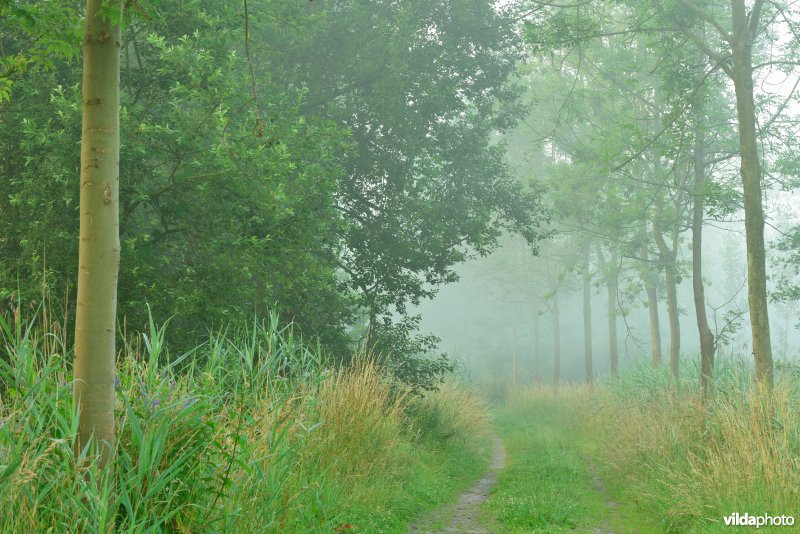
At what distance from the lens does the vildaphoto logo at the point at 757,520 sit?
6430 mm

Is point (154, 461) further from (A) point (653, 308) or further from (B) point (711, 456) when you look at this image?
(A) point (653, 308)

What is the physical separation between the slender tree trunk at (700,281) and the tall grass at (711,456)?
0.40m

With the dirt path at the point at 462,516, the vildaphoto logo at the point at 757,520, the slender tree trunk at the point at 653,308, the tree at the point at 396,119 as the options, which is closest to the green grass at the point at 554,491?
the dirt path at the point at 462,516

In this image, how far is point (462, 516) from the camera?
30.3ft

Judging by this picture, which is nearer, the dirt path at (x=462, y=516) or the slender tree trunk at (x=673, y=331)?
the dirt path at (x=462, y=516)

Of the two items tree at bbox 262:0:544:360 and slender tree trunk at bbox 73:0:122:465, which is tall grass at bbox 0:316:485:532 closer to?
slender tree trunk at bbox 73:0:122:465

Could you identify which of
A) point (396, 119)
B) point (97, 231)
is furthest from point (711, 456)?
point (396, 119)

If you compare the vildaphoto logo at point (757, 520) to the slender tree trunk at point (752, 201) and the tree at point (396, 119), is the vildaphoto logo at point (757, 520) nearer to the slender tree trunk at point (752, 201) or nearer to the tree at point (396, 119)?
the slender tree trunk at point (752, 201)

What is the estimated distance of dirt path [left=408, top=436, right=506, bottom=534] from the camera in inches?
327

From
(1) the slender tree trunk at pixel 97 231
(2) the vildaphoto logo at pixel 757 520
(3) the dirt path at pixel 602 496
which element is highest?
(1) the slender tree trunk at pixel 97 231

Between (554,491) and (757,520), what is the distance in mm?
3903

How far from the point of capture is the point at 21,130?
31.5 feet

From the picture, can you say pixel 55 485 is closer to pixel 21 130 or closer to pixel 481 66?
pixel 21 130

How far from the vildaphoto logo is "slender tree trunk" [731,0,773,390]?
266 centimetres
